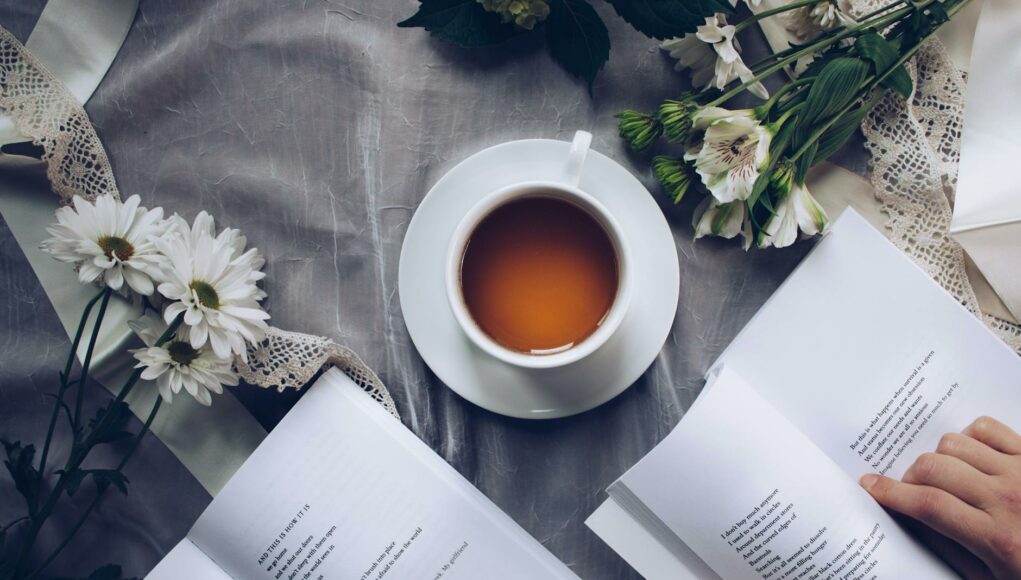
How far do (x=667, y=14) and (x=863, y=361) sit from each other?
1.42ft

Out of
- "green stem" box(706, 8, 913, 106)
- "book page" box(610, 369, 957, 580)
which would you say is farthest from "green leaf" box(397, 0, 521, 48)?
"book page" box(610, 369, 957, 580)

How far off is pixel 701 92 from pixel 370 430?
1.68 feet

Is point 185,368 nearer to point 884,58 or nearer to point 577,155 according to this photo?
point 577,155

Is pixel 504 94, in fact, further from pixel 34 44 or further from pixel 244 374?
pixel 34 44

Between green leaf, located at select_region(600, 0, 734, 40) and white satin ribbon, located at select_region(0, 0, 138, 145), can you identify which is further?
white satin ribbon, located at select_region(0, 0, 138, 145)

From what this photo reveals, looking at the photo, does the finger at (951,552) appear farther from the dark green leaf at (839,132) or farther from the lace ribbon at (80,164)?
the lace ribbon at (80,164)

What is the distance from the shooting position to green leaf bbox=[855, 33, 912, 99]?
2.22 ft

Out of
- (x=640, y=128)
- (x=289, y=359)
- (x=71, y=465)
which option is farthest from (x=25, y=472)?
(x=640, y=128)

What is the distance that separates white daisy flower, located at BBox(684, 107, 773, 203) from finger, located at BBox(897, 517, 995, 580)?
414mm

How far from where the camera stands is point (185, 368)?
68 cm

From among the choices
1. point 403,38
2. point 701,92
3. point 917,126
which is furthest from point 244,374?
point 917,126

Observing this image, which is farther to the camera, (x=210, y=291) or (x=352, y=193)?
(x=352, y=193)

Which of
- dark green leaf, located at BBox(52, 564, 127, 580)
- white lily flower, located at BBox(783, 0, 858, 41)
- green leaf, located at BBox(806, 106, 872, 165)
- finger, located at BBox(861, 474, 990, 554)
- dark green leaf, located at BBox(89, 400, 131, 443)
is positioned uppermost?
white lily flower, located at BBox(783, 0, 858, 41)

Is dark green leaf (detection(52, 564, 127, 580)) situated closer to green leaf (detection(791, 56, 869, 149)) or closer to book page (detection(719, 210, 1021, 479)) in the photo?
book page (detection(719, 210, 1021, 479))
